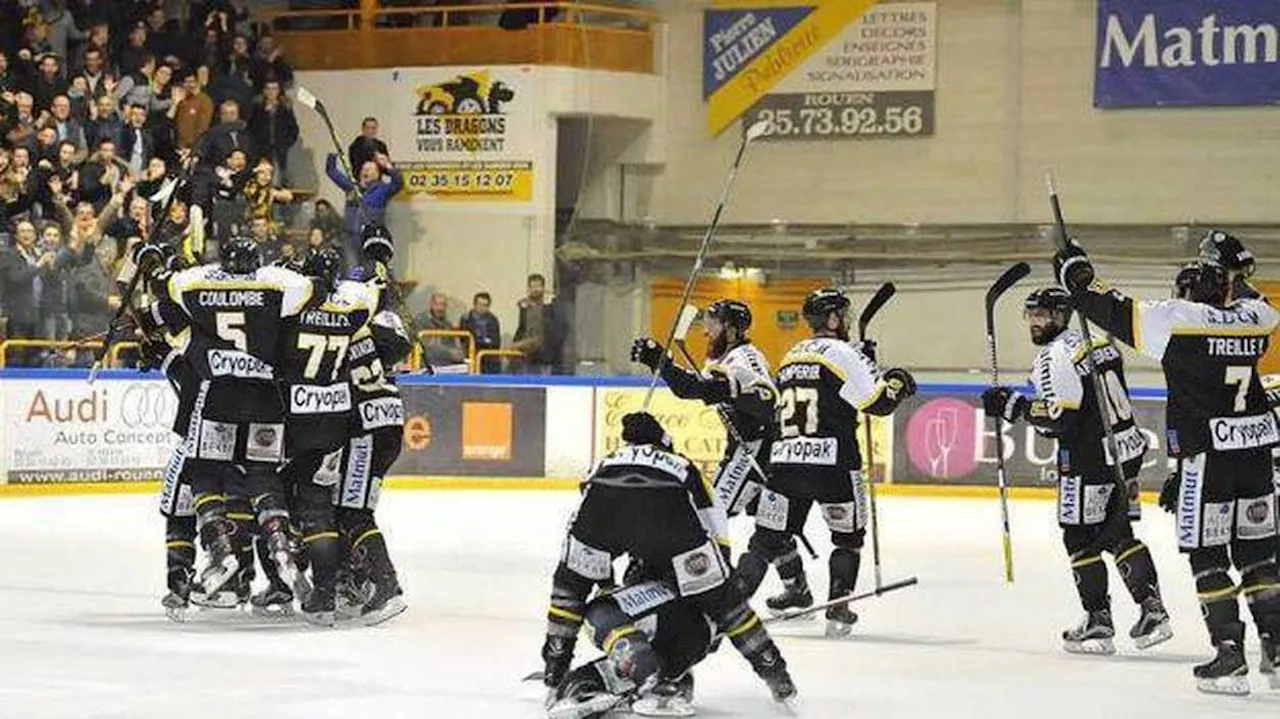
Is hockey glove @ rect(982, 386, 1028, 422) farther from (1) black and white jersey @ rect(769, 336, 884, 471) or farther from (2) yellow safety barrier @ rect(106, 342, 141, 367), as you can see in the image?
(2) yellow safety barrier @ rect(106, 342, 141, 367)

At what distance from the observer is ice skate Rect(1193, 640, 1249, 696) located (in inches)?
353

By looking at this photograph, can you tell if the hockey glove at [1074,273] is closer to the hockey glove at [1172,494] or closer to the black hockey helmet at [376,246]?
the hockey glove at [1172,494]

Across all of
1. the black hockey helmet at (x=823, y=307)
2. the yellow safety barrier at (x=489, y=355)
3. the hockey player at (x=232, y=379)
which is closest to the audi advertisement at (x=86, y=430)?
the yellow safety barrier at (x=489, y=355)

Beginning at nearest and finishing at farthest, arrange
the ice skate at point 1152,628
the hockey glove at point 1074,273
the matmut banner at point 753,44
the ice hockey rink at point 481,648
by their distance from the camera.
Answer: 1. the ice hockey rink at point 481,648
2. the hockey glove at point 1074,273
3. the ice skate at point 1152,628
4. the matmut banner at point 753,44

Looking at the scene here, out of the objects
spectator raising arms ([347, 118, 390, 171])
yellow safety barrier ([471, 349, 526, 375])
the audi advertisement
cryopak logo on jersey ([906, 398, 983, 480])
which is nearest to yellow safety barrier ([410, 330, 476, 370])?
yellow safety barrier ([471, 349, 526, 375])

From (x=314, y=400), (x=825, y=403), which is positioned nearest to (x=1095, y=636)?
(x=825, y=403)

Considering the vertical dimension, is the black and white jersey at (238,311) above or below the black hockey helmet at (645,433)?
above

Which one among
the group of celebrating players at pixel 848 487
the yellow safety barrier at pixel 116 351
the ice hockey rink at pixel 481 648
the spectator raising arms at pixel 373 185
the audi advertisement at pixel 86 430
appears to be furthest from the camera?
the spectator raising arms at pixel 373 185

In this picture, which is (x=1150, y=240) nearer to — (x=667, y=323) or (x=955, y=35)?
(x=955, y=35)

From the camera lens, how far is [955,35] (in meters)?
23.7

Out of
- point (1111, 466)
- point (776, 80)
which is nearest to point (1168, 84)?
point (776, 80)

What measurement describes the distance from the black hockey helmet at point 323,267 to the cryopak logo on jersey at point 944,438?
838cm

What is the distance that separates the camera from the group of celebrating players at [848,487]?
26.3 feet

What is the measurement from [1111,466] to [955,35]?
1388cm
